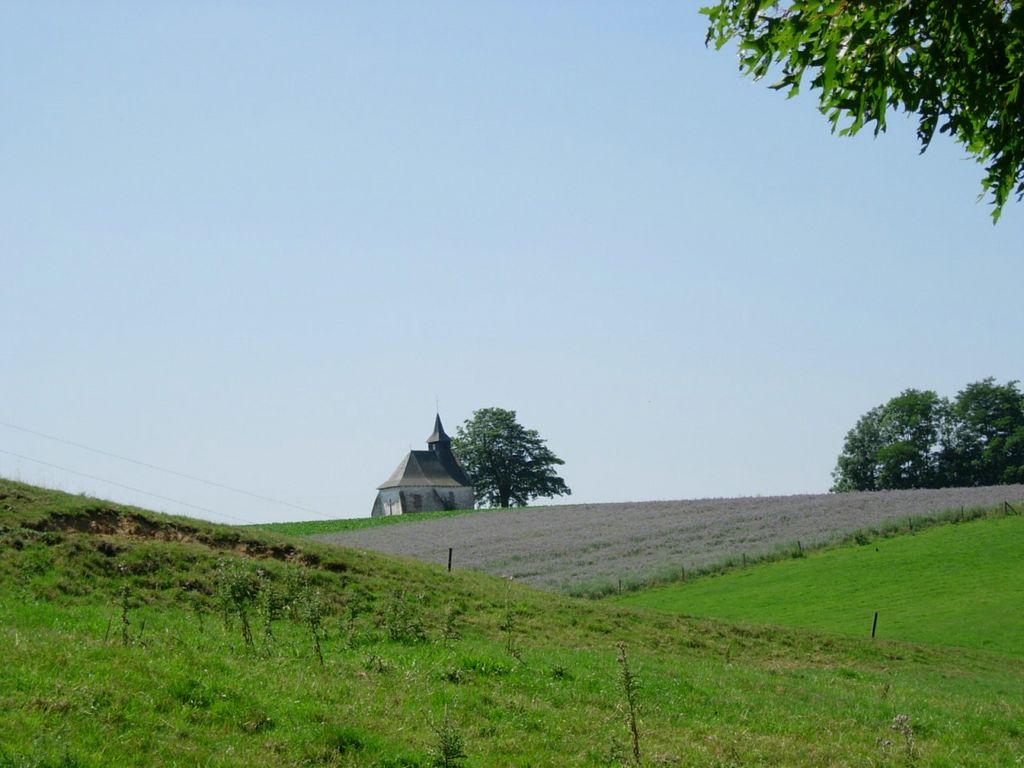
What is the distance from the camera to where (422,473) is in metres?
127

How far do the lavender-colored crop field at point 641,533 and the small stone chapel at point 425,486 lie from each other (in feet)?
118

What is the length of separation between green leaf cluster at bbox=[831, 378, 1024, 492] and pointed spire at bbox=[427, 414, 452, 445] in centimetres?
4972

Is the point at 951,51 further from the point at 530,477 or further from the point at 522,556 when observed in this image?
the point at 530,477

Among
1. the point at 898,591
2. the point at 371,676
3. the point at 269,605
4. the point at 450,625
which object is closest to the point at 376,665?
the point at 371,676

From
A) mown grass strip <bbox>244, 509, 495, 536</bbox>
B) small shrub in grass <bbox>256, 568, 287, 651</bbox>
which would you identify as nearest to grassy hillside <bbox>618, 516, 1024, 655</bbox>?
small shrub in grass <bbox>256, 568, 287, 651</bbox>

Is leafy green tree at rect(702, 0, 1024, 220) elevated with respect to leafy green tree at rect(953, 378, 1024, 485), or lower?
lower

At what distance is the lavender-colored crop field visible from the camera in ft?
190

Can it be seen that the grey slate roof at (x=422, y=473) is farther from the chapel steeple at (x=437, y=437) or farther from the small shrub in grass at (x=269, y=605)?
the small shrub in grass at (x=269, y=605)

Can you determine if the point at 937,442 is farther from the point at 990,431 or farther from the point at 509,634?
the point at 509,634

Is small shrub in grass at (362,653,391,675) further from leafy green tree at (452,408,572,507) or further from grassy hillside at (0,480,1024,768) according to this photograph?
leafy green tree at (452,408,572,507)

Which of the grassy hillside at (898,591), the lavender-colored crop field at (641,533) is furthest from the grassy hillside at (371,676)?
the lavender-colored crop field at (641,533)

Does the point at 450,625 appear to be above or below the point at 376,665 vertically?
below

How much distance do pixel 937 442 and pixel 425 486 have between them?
60.5m

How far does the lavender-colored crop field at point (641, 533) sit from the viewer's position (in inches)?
2285
